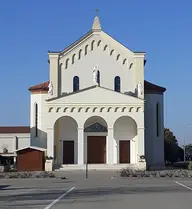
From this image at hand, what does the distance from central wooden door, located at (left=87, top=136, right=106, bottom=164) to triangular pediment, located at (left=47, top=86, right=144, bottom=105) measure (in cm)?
470

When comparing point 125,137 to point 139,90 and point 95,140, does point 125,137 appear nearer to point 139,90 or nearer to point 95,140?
point 95,140

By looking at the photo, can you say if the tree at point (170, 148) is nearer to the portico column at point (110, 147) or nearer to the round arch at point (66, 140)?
the round arch at point (66, 140)

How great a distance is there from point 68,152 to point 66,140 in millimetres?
1315

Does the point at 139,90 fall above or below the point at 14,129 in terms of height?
above

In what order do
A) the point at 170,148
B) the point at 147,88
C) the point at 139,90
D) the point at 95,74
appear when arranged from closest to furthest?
1. the point at 139,90
2. the point at 95,74
3. the point at 147,88
4. the point at 170,148

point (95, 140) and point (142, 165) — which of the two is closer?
point (142, 165)

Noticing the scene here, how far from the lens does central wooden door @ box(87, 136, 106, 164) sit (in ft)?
171

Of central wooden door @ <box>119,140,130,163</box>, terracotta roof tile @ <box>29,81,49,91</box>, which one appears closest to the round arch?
terracotta roof tile @ <box>29,81,49,91</box>

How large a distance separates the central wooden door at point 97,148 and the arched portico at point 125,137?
1.54 m

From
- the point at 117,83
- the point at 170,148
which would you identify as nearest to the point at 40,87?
the point at 117,83

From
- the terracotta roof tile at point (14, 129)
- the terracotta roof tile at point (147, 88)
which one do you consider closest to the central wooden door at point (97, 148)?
the terracotta roof tile at point (147, 88)

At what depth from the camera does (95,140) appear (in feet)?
171

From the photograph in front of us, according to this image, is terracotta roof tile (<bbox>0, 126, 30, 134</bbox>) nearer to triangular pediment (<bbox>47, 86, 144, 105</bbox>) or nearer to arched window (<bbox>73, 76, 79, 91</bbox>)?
arched window (<bbox>73, 76, 79, 91</bbox>)

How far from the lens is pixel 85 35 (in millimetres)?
52656
